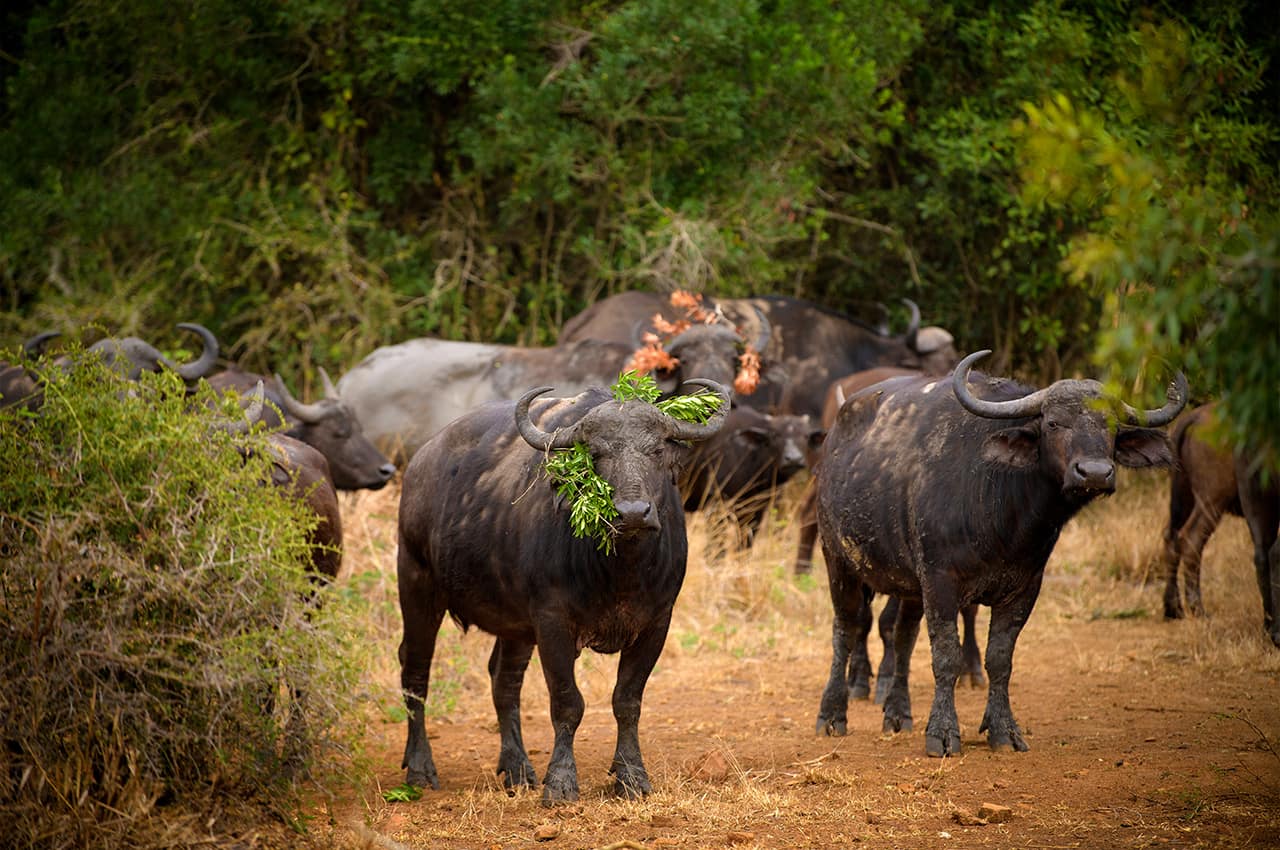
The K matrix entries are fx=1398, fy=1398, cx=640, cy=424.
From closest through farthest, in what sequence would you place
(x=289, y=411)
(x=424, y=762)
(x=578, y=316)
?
(x=424, y=762) < (x=289, y=411) < (x=578, y=316)

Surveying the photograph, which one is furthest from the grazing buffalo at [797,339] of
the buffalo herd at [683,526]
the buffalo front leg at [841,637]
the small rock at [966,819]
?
the small rock at [966,819]

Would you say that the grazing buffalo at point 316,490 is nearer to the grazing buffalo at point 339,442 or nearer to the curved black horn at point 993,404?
the grazing buffalo at point 339,442

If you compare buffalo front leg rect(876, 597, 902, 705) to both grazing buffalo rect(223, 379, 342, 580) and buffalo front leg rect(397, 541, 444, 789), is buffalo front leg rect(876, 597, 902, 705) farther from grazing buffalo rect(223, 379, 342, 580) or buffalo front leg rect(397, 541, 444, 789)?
grazing buffalo rect(223, 379, 342, 580)

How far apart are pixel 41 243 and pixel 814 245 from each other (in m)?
8.98

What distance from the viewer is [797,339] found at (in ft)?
52.2

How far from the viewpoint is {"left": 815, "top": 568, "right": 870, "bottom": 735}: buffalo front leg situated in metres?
8.25

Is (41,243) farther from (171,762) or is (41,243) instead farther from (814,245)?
(171,762)

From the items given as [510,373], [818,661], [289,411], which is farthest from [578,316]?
[818,661]

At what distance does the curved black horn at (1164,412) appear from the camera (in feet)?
23.9

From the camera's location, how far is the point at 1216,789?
6316 millimetres

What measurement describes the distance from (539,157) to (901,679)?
27.8 feet

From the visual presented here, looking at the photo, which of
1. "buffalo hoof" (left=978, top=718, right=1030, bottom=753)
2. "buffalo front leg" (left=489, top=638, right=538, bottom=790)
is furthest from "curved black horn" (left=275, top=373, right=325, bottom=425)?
"buffalo hoof" (left=978, top=718, right=1030, bottom=753)

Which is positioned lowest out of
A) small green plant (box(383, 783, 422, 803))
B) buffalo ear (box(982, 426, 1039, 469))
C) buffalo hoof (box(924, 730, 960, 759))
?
small green plant (box(383, 783, 422, 803))

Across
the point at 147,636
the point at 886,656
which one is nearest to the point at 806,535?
the point at 886,656
